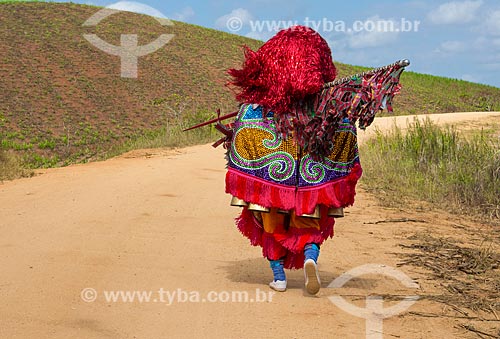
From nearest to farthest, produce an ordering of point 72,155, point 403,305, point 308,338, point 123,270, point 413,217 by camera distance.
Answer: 1. point 308,338
2. point 403,305
3. point 123,270
4. point 413,217
5. point 72,155

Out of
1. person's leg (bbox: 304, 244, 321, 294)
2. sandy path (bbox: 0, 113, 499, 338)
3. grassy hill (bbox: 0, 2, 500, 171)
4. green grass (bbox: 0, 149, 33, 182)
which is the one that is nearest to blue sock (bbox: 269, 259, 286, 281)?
sandy path (bbox: 0, 113, 499, 338)

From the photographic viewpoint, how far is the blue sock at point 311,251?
5850 millimetres

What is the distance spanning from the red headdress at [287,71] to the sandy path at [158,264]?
1558 millimetres

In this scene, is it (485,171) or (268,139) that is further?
(485,171)

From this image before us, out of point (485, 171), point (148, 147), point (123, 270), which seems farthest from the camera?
point (148, 147)

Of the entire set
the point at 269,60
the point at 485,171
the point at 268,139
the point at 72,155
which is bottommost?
the point at 72,155

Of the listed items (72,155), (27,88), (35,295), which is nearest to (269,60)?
(35,295)

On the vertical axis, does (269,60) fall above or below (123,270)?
above

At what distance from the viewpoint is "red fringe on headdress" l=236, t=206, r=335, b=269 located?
19.7ft

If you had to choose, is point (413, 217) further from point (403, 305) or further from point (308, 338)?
point (308, 338)

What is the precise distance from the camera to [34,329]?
16.2ft

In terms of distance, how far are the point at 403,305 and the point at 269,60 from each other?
6.94 ft

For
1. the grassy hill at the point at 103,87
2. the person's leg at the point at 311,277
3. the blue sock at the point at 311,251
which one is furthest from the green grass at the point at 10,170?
the person's leg at the point at 311,277

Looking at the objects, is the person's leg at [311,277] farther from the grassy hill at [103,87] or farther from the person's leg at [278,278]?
the grassy hill at [103,87]
